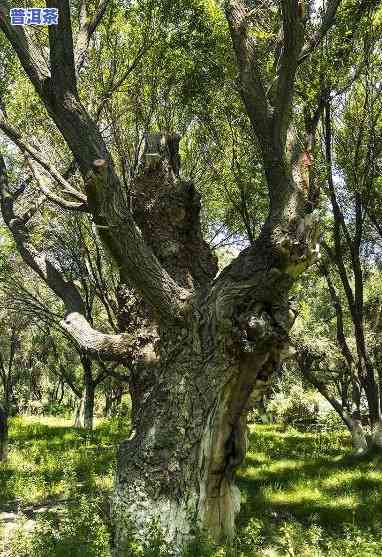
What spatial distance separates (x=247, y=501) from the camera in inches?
281

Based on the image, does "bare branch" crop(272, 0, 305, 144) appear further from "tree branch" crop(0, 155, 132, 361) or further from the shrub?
the shrub

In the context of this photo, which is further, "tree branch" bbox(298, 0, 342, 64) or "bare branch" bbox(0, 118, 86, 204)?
"tree branch" bbox(298, 0, 342, 64)

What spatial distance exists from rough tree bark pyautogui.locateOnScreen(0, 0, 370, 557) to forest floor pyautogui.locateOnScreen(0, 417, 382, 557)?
523 mm

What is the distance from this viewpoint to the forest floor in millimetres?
4168

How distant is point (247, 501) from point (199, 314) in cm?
361

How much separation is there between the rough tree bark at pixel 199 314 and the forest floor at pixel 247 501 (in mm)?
523

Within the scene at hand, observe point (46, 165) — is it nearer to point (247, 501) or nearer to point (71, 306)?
point (71, 306)

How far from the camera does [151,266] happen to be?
4961 mm

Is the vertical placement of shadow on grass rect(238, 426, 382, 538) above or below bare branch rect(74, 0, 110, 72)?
below

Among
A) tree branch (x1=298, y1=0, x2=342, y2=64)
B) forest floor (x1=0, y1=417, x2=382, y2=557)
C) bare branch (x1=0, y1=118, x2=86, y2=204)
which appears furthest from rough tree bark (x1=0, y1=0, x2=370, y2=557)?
tree branch (x1=298, y1=0, x2=342, y2=64)

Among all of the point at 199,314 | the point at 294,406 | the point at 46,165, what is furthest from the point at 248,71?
the point at 294,406

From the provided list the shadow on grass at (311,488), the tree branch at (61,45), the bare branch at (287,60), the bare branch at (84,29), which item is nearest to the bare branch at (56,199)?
the tree branch at (61,45)

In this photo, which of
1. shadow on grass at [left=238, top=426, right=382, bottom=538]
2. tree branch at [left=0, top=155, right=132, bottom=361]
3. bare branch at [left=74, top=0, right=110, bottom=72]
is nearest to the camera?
tree branch at [left=0, top=155, right=132, bottom=361]

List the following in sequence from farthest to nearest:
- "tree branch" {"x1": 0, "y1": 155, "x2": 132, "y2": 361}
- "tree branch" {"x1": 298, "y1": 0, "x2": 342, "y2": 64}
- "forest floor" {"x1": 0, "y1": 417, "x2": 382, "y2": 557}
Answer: "tree branch" {"x1": 0, "y1": 155, "x2": 132, "y2": 361} < "tree branch" {"x1": 298, "y1": 0, "x2": 342, "y2": 64} < "forest floor" {"x1": 0, "y1": 417, "x2": 382, "y2": 557}
